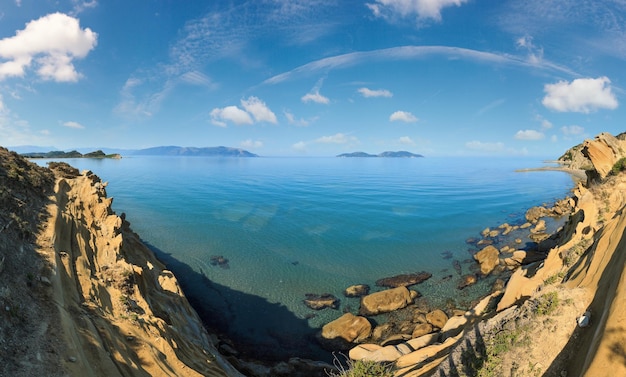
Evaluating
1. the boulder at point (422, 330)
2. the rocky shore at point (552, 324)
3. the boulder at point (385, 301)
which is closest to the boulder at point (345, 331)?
the rocky shore at point (552, 324)

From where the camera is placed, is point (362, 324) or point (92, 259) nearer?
point (92, 259)

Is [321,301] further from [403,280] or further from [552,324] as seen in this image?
[552,324]

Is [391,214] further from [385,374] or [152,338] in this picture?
[152,338]

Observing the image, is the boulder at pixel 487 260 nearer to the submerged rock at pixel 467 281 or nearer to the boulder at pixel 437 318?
the submerged rock at pixel 467 281

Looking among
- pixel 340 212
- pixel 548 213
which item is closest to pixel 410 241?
pixel 340 212

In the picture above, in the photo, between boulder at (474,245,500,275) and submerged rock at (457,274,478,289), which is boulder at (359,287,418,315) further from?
boulder at (474,245,500,275)

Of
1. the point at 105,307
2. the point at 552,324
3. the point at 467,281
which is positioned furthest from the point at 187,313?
the point at 467,281
